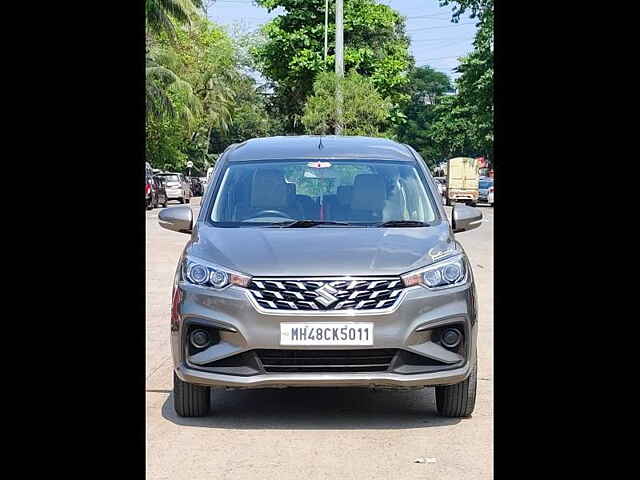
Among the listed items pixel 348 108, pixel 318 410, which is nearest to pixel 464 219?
pixel 318 410

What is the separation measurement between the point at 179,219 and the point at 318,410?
5.12ft

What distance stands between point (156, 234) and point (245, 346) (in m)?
21.9

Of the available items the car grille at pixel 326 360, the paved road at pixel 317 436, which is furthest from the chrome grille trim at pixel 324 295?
the paved road at pixel 317 436

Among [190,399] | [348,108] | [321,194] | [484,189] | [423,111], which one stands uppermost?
[423,111]

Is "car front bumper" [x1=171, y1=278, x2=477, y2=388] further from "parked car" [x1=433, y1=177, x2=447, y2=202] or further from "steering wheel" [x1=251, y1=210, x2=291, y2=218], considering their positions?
"parked car" [x1=433, y1=177, x2=447, y2=202]

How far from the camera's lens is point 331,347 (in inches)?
255

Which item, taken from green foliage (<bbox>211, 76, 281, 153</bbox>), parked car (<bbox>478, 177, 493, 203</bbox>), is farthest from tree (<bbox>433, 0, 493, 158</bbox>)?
green foliage (<bbox>211, 76, 281, 153</bbox>)

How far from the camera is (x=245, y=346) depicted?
653 centimetres

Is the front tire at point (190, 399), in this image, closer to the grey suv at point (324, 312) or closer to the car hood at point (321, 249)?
the grey suv at point (324, 312)

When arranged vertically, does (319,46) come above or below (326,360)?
above

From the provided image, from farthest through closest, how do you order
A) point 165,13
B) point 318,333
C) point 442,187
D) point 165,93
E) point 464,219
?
point 165,93, point 165,13, point 442,187, point 464,219, point 318,333

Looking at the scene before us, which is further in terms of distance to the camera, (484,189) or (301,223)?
(484,189)

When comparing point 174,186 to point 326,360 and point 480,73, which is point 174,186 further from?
point 326,360
